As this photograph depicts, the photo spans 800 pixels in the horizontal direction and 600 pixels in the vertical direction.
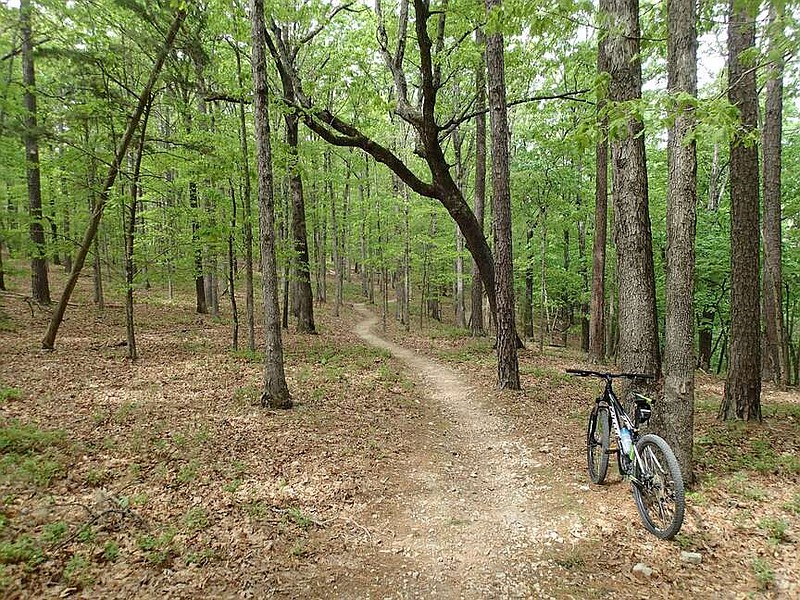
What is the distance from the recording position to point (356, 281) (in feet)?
139

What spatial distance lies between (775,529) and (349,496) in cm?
423

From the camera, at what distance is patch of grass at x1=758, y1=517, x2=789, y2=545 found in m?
3.93

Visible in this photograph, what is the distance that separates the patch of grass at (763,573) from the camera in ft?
11.1

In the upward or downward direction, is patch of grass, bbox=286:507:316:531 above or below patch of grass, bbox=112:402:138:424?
below

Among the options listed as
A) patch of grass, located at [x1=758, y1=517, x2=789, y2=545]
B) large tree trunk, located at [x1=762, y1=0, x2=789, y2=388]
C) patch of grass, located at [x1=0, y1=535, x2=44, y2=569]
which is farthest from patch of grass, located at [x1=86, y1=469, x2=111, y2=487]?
large tree trunk, located at [x1=762, y1=0, x2=789, y2=388]

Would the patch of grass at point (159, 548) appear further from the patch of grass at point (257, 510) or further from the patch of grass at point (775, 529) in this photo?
the patch of grass at point (775, 529)

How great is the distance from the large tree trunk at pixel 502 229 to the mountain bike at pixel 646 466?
13.9 ft

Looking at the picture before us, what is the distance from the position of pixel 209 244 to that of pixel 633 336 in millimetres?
10610

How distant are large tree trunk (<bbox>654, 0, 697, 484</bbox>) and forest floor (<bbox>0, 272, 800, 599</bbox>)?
86 cm

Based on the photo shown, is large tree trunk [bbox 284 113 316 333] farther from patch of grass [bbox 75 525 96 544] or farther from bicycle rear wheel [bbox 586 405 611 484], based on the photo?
bicycle rear wheel [bbox 586 405 611 484]

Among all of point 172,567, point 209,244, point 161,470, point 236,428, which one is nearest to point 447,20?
point 209,244

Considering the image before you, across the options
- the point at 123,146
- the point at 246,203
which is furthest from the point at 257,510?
the point at 123,146

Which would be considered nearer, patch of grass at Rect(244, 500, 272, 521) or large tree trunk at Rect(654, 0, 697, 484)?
large tree trunk at Rect(654, 0, 697, 484)

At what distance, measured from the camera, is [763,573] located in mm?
3494
